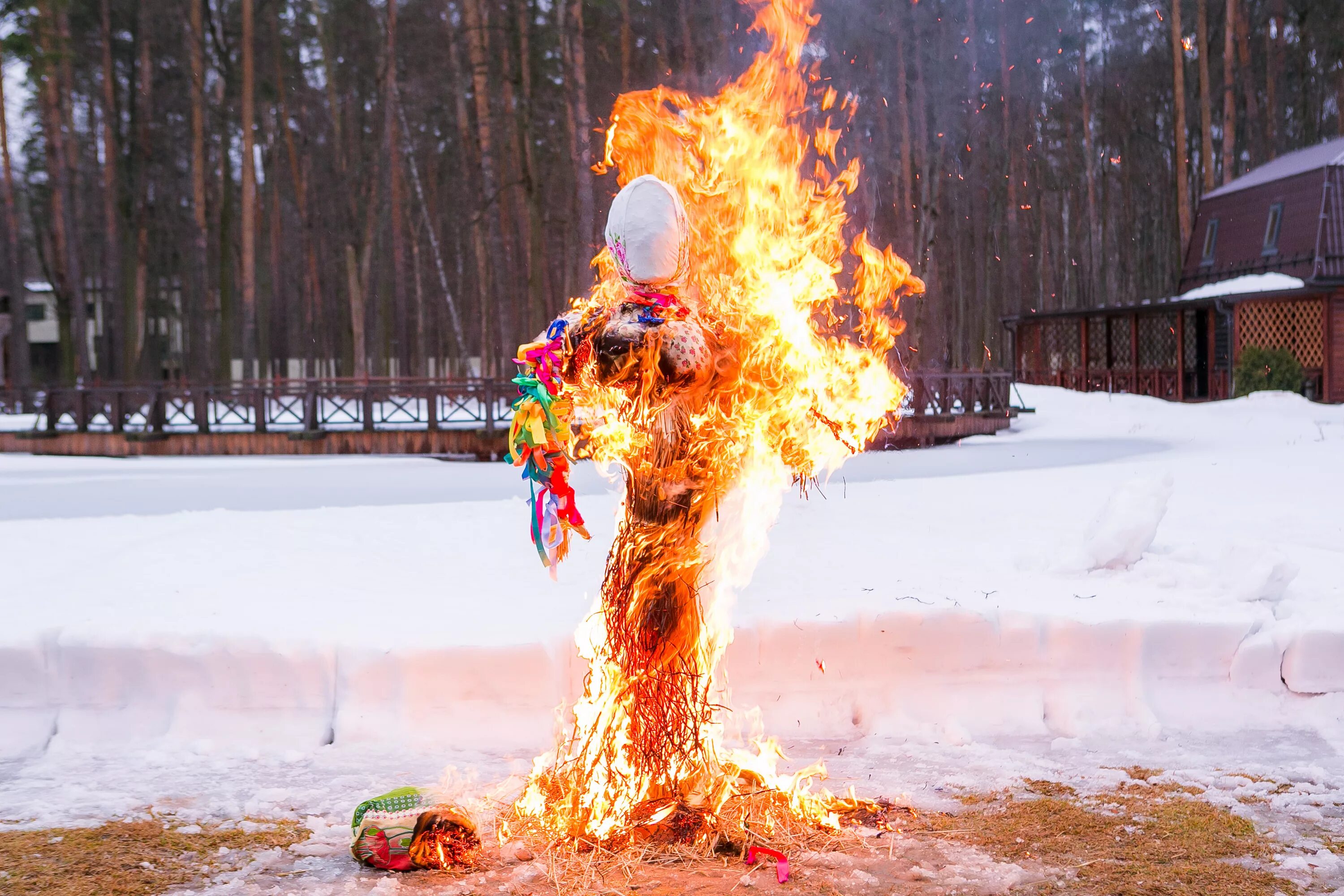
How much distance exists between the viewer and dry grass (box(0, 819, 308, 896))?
392cm

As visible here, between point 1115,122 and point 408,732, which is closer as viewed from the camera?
point 408,732

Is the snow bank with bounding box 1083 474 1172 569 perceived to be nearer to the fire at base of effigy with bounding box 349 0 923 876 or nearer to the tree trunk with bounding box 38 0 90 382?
the fire at base of effigy with bounding box 349 0 923 876

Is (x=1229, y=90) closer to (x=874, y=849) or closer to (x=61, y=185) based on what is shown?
(x=61, y=185)

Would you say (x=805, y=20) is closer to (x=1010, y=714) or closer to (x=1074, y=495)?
(x=1010, y=714)

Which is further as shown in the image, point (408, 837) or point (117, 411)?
point (117, 411)

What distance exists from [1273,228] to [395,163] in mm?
23190

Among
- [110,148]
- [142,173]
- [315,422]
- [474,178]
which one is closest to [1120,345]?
[474,178]

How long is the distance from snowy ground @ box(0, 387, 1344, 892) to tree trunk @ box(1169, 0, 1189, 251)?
27727 millimetres

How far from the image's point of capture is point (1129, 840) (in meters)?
4.23

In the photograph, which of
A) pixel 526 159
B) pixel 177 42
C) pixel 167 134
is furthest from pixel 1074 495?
pixel 167 134

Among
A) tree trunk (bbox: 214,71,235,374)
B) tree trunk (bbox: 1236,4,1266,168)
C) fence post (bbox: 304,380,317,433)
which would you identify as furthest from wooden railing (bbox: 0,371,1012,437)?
tree trunk (bbox: 1236,4,1266,168)

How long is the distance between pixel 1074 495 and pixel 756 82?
22.8 feet

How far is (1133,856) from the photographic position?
13.3 feet

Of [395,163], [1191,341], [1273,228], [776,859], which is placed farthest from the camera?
[1191,341]
